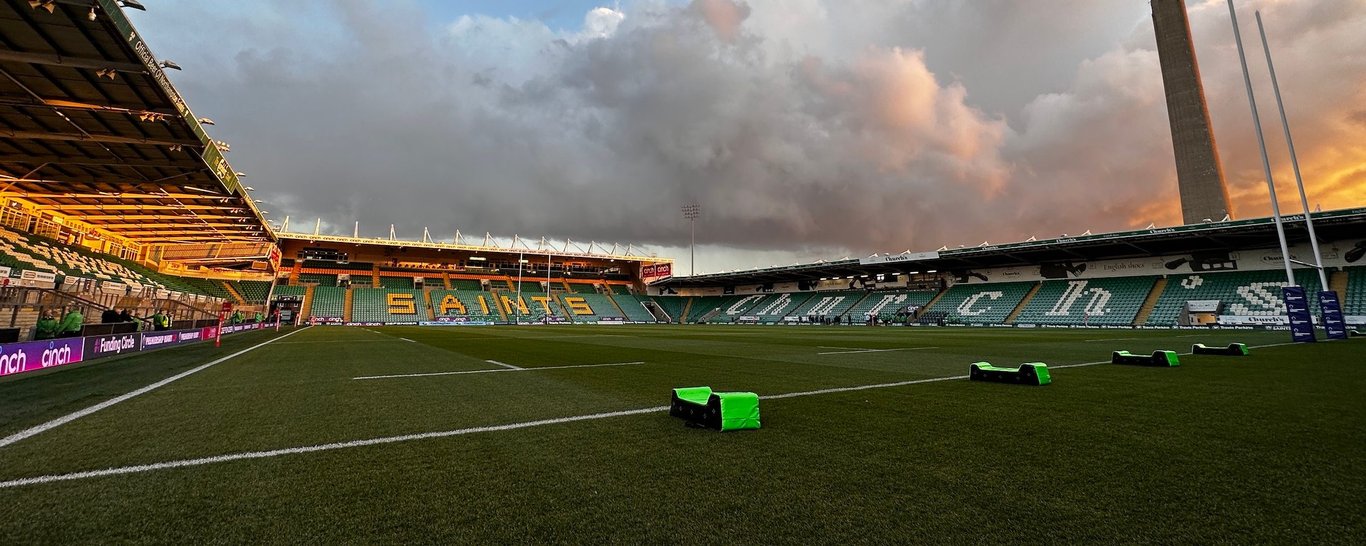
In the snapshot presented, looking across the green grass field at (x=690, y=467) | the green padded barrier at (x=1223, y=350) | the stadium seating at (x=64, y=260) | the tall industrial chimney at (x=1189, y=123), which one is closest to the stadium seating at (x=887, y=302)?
the green padded barrier at (x=1223, y=350)

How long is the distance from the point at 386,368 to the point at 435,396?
147 inches

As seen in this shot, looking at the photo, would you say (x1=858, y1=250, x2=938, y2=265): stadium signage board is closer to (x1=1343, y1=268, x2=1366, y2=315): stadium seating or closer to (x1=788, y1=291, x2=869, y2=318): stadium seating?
(x1=788, y1=291, x2=869, y2=318): stadium seating

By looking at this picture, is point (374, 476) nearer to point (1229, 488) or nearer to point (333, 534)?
point (333, 534)

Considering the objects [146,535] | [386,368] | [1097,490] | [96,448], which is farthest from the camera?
[386,368]

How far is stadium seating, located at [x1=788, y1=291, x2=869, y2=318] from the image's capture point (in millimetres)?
45156

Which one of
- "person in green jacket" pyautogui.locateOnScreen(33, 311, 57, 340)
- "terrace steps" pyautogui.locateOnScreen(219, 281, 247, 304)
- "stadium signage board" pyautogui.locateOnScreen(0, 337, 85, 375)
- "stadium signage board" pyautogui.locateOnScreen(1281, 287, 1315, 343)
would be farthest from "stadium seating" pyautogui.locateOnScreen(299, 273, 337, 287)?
"stadium signage board" pyautogui.locateOnScreen(1281, 287, 1315, 343)

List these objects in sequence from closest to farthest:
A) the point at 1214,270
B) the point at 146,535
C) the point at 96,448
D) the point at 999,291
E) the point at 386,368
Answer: the point at 146,535 < the point at 96,448 < the point at 386,368 < the point at 1214,270 < the point at 999,291

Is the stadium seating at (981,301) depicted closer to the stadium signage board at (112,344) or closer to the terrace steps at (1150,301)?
the terrace steps at (1150,301)

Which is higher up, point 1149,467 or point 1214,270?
point 1214,270

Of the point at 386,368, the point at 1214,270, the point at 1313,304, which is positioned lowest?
the point at 386,368

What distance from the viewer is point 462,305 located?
51.0m

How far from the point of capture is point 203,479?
8.36 ft

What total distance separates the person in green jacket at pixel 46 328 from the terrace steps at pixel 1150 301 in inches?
1703

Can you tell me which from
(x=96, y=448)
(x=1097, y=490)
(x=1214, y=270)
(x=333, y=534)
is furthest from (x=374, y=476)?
(x=1214, y=270)
